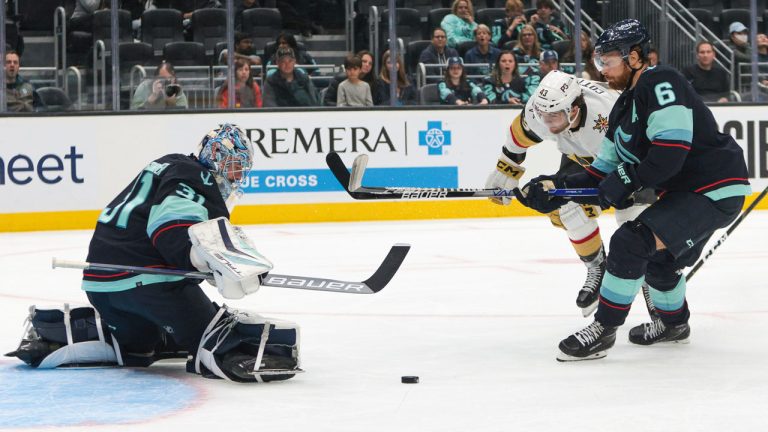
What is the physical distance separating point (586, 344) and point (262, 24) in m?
6.20

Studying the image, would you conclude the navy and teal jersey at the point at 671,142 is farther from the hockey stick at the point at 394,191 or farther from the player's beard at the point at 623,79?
the hockey stick at the point at 394,191

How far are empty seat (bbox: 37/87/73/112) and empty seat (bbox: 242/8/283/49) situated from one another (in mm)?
1419

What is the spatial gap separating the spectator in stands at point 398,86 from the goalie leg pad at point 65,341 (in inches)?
232

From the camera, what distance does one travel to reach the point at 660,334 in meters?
4.12

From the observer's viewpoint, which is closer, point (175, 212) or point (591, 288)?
point (175, 212)

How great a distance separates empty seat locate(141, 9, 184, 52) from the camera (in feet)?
30.2

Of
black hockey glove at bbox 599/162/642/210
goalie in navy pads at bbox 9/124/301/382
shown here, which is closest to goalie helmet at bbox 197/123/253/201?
goalie in navy pads at bbox 9/124/301/382

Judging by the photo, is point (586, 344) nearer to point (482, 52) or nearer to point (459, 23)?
point (482, 52)

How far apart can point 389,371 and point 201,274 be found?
26.1 inches

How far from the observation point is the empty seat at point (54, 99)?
28.8 feet

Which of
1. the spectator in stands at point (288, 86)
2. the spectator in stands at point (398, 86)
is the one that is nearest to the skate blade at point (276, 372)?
the spectator in stands at point (288, 86)

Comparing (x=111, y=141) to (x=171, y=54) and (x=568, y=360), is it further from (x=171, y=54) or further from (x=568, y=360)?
(x=568, y=360)

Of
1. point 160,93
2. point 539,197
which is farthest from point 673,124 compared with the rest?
point 160,93

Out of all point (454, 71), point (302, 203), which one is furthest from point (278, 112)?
point (454, 71)
